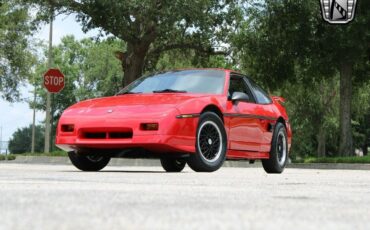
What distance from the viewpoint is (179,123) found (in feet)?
30.3

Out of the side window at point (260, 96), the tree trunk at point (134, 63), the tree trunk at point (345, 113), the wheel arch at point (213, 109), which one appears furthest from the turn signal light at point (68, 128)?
the tree trunk at point (345, 113)

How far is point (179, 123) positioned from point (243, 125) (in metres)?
1.58

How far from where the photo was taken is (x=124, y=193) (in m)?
5.29

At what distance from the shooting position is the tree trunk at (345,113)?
2623 centimetres

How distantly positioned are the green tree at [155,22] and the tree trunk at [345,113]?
4590 mm

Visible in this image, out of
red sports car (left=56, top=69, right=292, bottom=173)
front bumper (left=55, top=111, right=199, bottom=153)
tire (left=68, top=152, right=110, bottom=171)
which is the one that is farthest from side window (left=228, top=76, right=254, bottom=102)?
tire (left=68, top=152, right=110, bottom=171)

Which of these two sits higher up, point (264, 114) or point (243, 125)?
point (264, 114)

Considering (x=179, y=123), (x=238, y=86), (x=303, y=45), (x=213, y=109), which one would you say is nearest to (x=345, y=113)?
→ (x=303, y=45)

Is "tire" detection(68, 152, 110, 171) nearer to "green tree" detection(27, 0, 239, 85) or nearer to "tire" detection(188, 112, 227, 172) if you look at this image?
"tire" detection(188, 112, 227, 172)

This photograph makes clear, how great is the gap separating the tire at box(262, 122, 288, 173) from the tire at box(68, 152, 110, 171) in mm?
2581

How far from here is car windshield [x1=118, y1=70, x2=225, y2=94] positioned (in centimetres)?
1019

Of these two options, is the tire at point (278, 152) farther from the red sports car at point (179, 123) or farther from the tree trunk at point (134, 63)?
the tree trunk at point (134, 63)

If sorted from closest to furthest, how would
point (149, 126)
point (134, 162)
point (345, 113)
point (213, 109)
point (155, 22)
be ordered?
point (149, 126) < point (213, 109) < point (134, 162) < point (155, 22) < point (345, 113)

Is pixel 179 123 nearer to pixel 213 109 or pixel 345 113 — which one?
pixel 213 109
